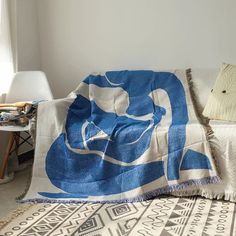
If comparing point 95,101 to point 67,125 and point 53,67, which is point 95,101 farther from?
point 53,67

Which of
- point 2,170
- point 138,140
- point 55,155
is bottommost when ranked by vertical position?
point 2,170

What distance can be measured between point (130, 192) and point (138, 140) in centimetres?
34

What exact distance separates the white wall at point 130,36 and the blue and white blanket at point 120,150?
1.46 ft

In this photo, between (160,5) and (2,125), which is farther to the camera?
(160,5)

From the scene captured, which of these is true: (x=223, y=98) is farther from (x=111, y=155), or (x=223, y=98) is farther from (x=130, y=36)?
(x=130, y=36)

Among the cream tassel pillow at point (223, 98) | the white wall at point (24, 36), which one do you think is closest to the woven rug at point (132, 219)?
the cream tassel pillow at point (223, 98)

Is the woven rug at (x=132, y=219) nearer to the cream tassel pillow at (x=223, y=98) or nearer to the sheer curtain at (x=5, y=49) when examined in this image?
the cream tassel pillow at (x=223, y=98)

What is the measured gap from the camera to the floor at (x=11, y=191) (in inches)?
91.4

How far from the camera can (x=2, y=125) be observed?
2645 mm

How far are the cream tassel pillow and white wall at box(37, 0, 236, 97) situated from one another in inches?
12.9

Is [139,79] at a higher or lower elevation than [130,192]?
higher

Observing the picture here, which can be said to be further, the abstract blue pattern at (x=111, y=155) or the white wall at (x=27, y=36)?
the white wall at (x=27, y=36)

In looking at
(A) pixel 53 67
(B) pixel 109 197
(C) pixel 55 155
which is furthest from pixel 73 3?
(B) pixel 109 197

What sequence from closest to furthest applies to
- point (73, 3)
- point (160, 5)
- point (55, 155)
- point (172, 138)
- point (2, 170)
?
point (172, 138) < point (55, 155) < point (2, 170) < point (160, 5) < point (73, 3)
